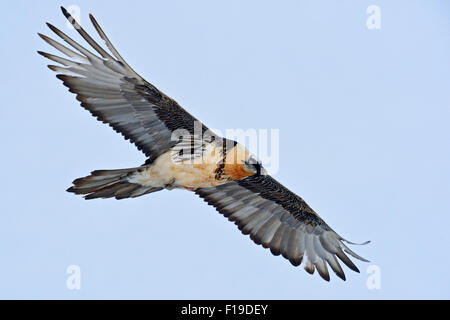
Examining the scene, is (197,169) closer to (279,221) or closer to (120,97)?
(120,97)

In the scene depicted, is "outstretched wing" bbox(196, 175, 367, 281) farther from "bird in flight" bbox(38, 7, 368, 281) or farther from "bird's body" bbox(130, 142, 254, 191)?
"bird's body" bbox(130, 142, 254, 191)

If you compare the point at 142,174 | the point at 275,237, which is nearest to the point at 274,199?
the point at 275,237

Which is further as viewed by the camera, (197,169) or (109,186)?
(197,169)

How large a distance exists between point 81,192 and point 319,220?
4.09 metres

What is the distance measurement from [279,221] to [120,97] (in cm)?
349

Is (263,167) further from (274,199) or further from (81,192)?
(81,192)

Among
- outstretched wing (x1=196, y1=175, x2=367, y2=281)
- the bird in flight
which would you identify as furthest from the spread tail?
outstretched wing (x1=196, y1=175, x2=367, y2=281)

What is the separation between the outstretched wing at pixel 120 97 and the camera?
11.2 m

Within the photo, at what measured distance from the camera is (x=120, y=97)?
1148 centimetres

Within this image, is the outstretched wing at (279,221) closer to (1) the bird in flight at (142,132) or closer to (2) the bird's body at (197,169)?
(1) the bird in flight at (142,132)

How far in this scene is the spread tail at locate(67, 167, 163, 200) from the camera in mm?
11031

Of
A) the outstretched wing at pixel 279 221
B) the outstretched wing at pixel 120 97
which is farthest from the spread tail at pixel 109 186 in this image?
the outstretched wing at pixel 279 221

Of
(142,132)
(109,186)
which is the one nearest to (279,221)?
(142,132)

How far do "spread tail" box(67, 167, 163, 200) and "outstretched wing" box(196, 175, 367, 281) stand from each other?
5.43 feet
